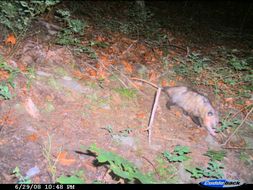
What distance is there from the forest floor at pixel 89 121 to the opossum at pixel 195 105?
0.12 meters

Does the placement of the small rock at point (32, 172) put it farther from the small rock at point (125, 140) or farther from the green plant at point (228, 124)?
the green plant at point (228, 124)

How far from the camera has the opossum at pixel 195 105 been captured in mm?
4672

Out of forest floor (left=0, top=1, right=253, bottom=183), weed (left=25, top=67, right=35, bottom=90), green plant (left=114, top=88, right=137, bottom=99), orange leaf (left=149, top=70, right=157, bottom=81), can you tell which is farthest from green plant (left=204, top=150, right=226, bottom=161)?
weed (left=25, top=67, right=35, bottom=90)

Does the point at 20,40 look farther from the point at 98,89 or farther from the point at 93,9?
the point at 93,9

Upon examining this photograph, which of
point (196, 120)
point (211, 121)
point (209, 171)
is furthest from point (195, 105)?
point (209, 171)

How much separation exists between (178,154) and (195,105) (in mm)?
1181

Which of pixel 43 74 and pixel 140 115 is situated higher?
pixel 43 74

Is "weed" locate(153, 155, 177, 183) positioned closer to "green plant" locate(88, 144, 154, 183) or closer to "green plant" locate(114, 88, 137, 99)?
"green plant" locate(88, 144, 154, 183)

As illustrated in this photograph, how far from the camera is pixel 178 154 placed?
3.91 metres

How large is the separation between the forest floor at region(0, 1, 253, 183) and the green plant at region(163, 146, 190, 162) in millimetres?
67

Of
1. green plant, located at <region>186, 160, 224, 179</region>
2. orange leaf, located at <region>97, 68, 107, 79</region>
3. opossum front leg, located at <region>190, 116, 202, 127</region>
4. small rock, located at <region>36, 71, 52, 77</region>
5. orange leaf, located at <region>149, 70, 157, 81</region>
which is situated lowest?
green plant, located at <region>186, 160, 224, 179</region>

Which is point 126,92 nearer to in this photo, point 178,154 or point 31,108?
point 178,154

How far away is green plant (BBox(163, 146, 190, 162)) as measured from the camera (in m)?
3.74

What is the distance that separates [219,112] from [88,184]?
283 centimetres
